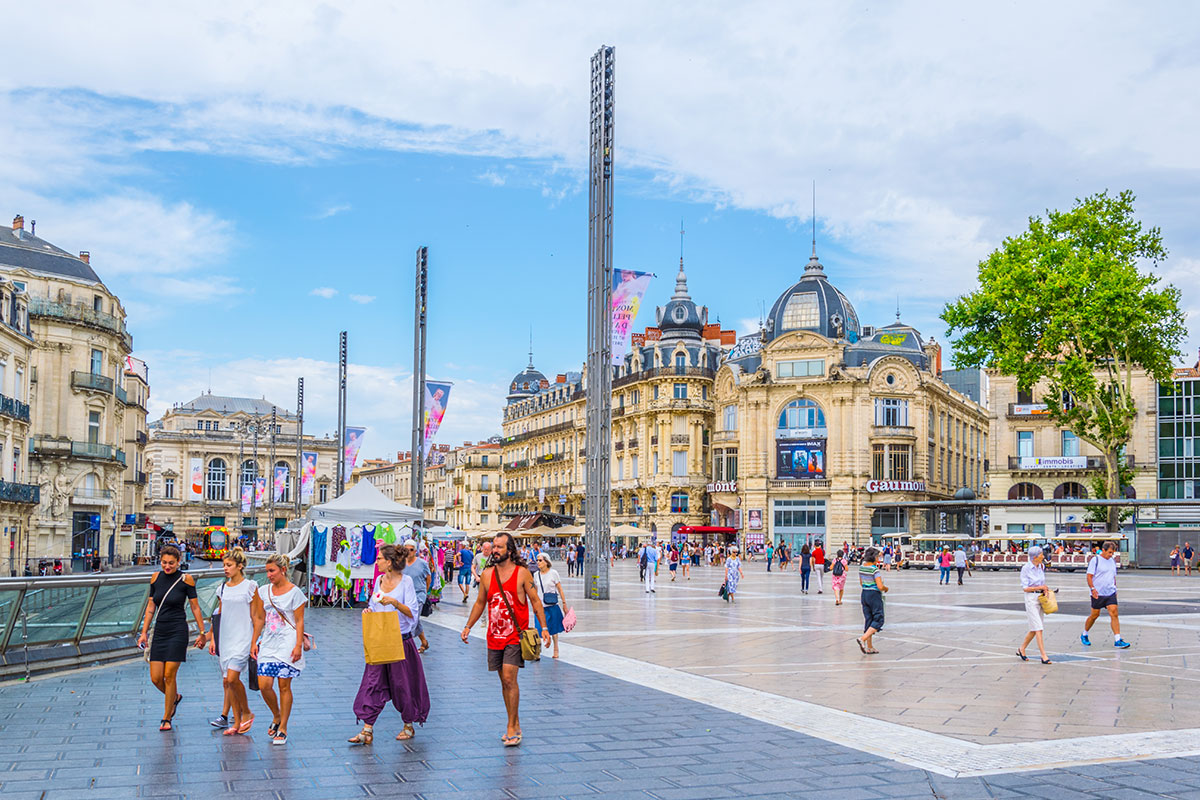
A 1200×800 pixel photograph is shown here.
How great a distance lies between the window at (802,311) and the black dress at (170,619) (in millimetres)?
60680

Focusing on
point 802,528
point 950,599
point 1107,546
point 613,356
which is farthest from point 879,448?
point 1107,546

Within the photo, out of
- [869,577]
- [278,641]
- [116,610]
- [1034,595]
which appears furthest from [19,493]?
[1034,595]

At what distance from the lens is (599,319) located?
89.5 ft

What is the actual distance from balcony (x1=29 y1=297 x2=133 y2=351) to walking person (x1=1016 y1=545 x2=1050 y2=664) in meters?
46.8

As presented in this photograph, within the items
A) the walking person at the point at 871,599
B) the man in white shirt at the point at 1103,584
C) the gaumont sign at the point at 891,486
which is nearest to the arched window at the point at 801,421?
the gaumont sign at the point at 891,486

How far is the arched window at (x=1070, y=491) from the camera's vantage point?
206ft

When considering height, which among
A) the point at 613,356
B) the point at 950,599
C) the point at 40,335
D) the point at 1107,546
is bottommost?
the point at 950,599

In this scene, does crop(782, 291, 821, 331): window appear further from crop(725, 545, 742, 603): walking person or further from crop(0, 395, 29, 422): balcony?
crop(0, 395, 29, 422): balcony

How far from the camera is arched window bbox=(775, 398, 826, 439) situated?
66875 millimetres

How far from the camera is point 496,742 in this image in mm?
8812

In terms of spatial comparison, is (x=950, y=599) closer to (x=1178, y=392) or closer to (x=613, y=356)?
(x=613, y=356)

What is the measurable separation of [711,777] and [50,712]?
6.34 metres

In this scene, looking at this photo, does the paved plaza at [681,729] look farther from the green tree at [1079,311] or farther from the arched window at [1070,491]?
the arched window at [1070,491]

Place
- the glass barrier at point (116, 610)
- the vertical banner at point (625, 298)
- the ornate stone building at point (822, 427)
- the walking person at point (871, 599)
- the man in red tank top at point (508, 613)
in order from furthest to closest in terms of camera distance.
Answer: the ornate stone building at point (822, 427)
the vertical banner at point (625, 298)
the walking person at point (871, 599)
the glass barrier at point (116, 610)
the man in red tank top at point (508, 613)
